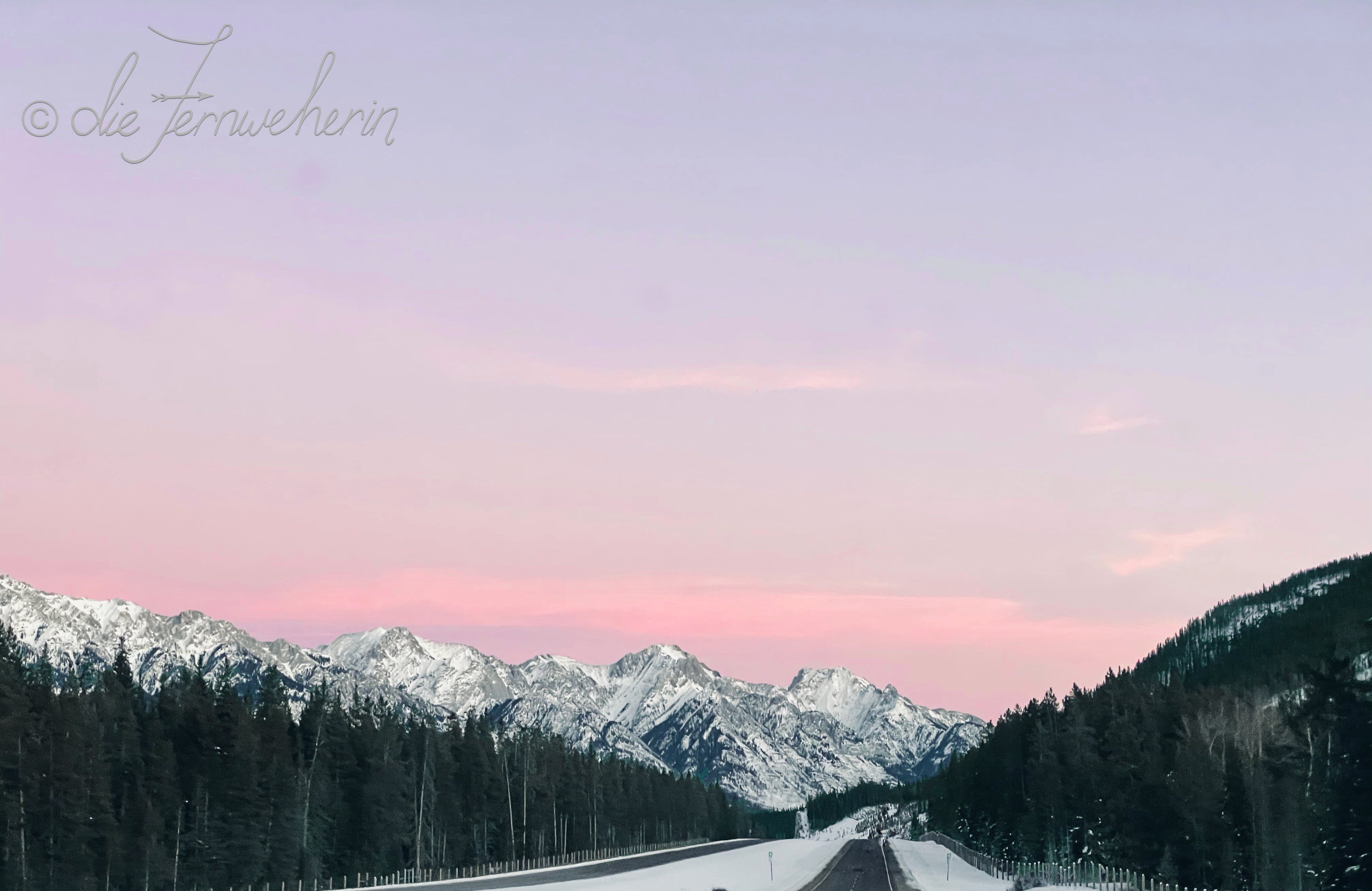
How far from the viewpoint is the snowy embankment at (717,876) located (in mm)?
83562

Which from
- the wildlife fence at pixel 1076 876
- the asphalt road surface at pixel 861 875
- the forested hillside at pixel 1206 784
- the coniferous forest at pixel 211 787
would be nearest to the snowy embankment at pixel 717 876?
the asphalt road surface at pixel 861 875

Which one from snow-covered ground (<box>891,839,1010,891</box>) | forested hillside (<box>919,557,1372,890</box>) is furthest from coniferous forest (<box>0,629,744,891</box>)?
forested hillside (<box>919,557,1372,890</box>)

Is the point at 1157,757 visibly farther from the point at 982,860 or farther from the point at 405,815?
the point at 405,815

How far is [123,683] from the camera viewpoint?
363 feet

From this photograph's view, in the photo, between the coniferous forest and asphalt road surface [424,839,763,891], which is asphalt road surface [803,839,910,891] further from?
the coniferous forest

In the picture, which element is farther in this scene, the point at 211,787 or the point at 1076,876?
the point at 211,787

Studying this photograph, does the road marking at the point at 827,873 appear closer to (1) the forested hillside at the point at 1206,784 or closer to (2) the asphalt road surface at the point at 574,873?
(2) the asphalt road surface at the point at 574,873

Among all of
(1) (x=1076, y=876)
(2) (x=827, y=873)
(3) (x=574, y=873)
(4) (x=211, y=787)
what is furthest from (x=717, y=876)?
(4) (x=211, y=787)

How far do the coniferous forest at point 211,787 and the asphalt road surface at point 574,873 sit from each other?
464 inches

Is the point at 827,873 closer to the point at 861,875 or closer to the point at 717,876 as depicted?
the point at 861,875

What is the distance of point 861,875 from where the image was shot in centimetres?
9731

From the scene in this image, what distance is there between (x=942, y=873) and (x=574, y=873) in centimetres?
3179

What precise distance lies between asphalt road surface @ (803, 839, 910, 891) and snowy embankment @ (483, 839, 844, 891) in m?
1.47

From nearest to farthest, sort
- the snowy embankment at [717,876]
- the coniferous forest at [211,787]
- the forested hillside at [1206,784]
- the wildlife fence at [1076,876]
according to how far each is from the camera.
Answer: the forested hillside at [1206,784] → the wildlife fence at [1076,876] → the snowy embankment at [717,876] → the coniferous forest at [211,787]
